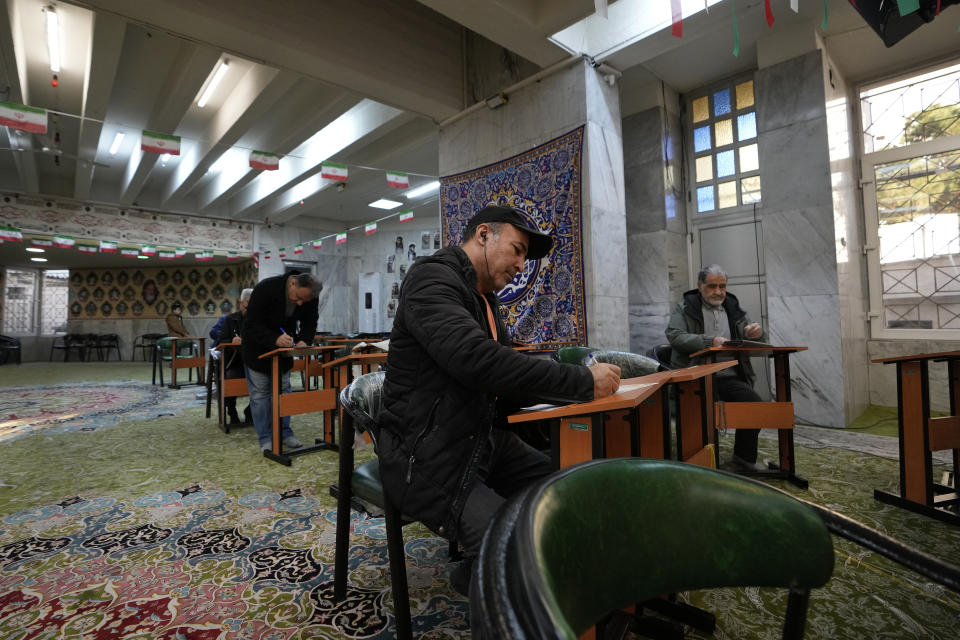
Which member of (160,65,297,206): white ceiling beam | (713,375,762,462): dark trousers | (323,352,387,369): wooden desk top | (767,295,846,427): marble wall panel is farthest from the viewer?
(160,65,297,206): white ceiling beam

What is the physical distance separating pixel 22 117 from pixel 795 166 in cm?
865

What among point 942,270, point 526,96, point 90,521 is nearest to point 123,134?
point 526,96

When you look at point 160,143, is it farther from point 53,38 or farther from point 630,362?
point 630,362

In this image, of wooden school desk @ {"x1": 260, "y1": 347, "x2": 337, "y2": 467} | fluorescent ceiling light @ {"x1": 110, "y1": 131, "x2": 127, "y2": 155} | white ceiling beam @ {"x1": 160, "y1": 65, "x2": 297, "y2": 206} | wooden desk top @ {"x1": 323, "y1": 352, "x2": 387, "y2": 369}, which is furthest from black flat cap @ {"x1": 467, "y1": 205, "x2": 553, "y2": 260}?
fluorescent ceiling light @ {"x1": 110, "y1": 131, "x2": 127, "y2": 155}

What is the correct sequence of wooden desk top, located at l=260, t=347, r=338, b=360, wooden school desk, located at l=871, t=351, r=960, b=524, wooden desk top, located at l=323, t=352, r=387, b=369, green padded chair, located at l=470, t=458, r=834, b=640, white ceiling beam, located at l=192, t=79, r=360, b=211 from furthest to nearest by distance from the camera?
white ceiling beam, located at l=192, t=79, r=360, b=211
wooden desk top, located at l=260, t=347, r=338, b=360
wooden desk top, located at l=323, t=352, r=387, b=369
wooden school desk, located at l=871, t=351, r=960, b=524
green padded chair, located at l=470, t=458, r=834, b=640

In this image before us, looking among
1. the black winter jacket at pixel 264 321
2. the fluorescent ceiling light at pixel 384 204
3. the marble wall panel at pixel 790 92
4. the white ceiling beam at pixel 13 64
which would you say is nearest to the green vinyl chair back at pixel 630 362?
the black winter jacket at pixel 264 321

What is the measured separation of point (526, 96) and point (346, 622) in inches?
214

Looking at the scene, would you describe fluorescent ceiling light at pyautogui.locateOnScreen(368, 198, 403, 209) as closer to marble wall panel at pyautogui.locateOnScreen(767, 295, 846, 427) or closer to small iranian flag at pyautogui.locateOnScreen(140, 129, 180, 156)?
small iranian flag at pyautogui.locateOnScreen(140, 129, 180, 156)

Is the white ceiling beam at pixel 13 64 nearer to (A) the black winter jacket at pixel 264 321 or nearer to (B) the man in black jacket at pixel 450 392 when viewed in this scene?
(A) the black winter jacket at pixel 264 321

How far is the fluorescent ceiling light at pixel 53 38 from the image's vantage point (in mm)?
5232

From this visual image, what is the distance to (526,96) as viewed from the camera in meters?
5.37

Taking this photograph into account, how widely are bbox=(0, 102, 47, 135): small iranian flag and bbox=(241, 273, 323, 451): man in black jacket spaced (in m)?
3.62

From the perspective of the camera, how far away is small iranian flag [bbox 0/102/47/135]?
15.7ft

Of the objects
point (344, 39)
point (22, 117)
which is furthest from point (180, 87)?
point (344, 39)
